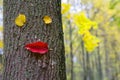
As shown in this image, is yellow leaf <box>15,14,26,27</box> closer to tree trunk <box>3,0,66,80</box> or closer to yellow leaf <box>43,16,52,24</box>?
tree trunk <box>3,0,66,80</box>

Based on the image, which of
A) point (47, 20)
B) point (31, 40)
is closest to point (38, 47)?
point (31, 40)

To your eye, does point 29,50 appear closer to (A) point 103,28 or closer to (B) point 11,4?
(B) point 11,4

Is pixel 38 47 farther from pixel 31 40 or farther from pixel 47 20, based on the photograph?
pixel 47 20

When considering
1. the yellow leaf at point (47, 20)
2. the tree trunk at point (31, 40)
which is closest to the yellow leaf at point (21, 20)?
the tree trunk at point (31, 40)

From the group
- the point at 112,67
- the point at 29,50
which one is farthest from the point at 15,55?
the point at 112,67

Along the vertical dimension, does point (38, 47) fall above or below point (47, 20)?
below

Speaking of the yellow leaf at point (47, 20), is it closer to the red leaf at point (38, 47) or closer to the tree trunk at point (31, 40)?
the tree trunk at point (31, 40)
